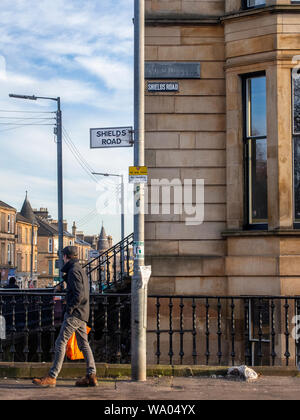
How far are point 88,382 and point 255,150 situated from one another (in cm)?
569

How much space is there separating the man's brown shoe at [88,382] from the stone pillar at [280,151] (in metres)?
4.68

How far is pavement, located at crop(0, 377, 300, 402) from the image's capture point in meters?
7.75

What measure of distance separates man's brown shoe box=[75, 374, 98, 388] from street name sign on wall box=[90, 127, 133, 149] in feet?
10.4

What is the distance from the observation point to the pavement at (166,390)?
25.4 feet

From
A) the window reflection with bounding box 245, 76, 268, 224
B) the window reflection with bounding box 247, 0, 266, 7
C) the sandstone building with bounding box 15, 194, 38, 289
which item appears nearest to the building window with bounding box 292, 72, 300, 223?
the window reflection with bounding box 245, 76, 268, 224

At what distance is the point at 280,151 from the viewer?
38.2ft

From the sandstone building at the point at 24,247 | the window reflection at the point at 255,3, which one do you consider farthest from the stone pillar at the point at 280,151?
the sandstone building at the point at 24,247

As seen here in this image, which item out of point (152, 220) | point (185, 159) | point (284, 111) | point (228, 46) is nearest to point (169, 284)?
point (152, 220)

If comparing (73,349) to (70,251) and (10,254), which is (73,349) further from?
(10,254)

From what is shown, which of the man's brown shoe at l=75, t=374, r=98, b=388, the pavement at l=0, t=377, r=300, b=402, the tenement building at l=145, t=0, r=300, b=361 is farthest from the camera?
the tenement building at l=145, t=0, r=300, b=361

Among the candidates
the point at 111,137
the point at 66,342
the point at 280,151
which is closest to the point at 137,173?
the point at 111,137

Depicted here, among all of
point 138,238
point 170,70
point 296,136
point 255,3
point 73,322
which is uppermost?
point 255,3

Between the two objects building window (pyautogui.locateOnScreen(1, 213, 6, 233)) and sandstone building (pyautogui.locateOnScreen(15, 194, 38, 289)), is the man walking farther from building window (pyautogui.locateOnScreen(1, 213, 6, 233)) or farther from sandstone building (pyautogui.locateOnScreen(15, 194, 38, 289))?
sandstone building (pyautogui.locateOnScreen(15, 194, 38, 289))
